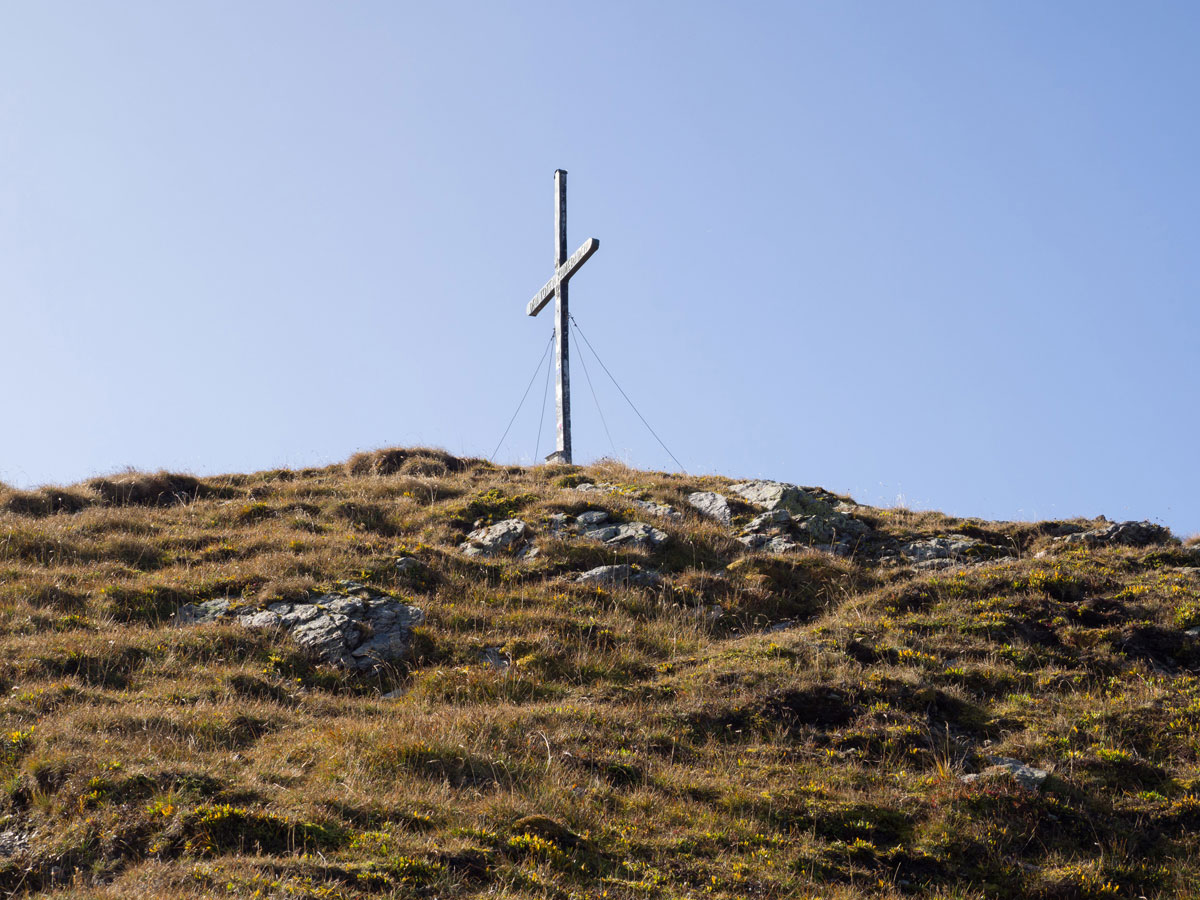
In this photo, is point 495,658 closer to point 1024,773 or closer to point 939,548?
point 1024,773

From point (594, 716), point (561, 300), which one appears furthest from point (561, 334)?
point (594, 716)

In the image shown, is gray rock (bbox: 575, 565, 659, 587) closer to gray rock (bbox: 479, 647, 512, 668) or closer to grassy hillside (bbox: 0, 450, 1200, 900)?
grassy hillside (bbox: 0, 450, 1200, 900)

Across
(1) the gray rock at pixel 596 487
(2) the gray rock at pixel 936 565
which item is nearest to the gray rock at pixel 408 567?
(1) the gray rock at pixel 596 487

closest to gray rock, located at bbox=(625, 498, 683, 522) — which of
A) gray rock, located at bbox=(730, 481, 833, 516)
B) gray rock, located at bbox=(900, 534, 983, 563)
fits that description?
gray rock, located at bbox=(730, 481, 833, 516)

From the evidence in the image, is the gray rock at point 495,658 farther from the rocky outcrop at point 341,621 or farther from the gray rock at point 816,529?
the gray rock at point 816,529

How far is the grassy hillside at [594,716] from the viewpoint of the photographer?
23.8ft

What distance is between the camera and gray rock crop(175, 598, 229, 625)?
487 inches

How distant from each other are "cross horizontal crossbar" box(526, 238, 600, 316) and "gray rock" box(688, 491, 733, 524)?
6674 mm

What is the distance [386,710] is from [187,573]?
5227 mm

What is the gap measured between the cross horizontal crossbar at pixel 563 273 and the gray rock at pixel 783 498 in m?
6.72

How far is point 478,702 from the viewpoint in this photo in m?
10.6

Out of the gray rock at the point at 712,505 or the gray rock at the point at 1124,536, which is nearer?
the gray rock at the point at 1124,536

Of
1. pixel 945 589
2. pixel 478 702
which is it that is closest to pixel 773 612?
pixel 945 589

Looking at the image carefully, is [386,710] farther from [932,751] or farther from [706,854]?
[932,751]
